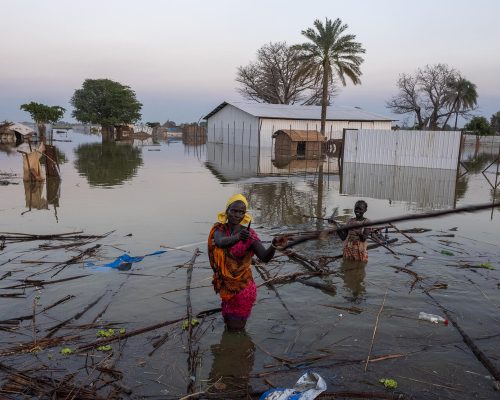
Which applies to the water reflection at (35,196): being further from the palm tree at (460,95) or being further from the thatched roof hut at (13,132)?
the palm tree at (460,95)

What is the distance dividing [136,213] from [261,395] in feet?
27.2

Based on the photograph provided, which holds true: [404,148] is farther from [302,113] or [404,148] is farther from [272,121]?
[302,113]

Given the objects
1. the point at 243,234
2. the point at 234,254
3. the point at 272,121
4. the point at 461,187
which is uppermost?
the point at 272,121

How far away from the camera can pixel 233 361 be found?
13.6 ft

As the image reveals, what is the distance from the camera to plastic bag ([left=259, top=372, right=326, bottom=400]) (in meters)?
3.36

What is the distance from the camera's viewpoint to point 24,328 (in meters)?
4.75

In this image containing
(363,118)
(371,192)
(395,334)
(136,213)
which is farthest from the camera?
(363,118)

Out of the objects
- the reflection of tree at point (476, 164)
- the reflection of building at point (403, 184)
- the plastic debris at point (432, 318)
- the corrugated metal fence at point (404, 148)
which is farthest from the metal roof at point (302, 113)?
the plastic debris at point (432, 318)

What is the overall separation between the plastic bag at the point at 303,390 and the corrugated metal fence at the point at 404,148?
65.8 ft

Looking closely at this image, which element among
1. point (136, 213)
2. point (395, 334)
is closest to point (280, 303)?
point (395, 334)

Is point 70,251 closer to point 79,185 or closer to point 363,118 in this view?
point 79,185

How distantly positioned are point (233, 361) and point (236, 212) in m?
1.50

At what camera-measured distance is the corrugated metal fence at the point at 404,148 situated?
21.2 m

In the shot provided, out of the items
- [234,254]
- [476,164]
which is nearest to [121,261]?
[234,254]
